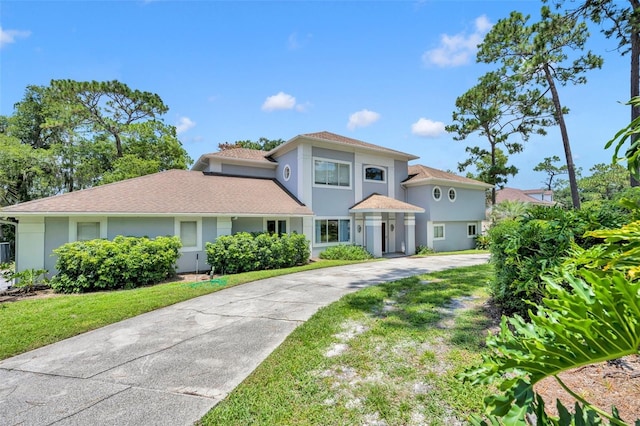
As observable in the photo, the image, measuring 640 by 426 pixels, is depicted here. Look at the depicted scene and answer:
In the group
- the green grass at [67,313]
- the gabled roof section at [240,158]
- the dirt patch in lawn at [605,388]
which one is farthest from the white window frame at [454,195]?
the dirt patch in lawn at [605,388]

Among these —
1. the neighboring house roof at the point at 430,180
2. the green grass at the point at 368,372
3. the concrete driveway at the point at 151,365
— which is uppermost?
the neighboring house roof at the point at 430,180

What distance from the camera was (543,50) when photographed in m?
12.0

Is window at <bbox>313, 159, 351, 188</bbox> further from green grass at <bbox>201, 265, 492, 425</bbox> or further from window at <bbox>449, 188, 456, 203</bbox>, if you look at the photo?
green grass at <bbox>201, 265, 492, 425</bbox>

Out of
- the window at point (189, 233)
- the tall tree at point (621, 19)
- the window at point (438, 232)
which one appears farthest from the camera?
the window at point (438, 232)

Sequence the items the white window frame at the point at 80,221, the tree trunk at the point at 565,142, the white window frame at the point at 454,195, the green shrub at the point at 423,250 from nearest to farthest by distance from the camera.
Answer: the white window frame at the point at 80,221
the tree trunk at the point at 565,142
the green shrub at the point at 423,250
the white window frame at the point at 454,195

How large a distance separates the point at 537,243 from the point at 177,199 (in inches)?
559

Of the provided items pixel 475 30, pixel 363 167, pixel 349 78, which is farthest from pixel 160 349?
pixel 475 30

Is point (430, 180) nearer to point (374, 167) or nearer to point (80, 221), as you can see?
point (374, 167)

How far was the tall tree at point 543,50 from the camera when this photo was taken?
11312 millimetres

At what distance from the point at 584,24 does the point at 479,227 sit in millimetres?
15725

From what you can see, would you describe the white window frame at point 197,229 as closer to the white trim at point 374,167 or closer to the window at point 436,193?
the white trim at point 374,167

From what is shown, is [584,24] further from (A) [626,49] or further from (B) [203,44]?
(B) [203,44]

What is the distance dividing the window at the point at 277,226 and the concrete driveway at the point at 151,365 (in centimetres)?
886

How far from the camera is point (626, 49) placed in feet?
→ 34.4
